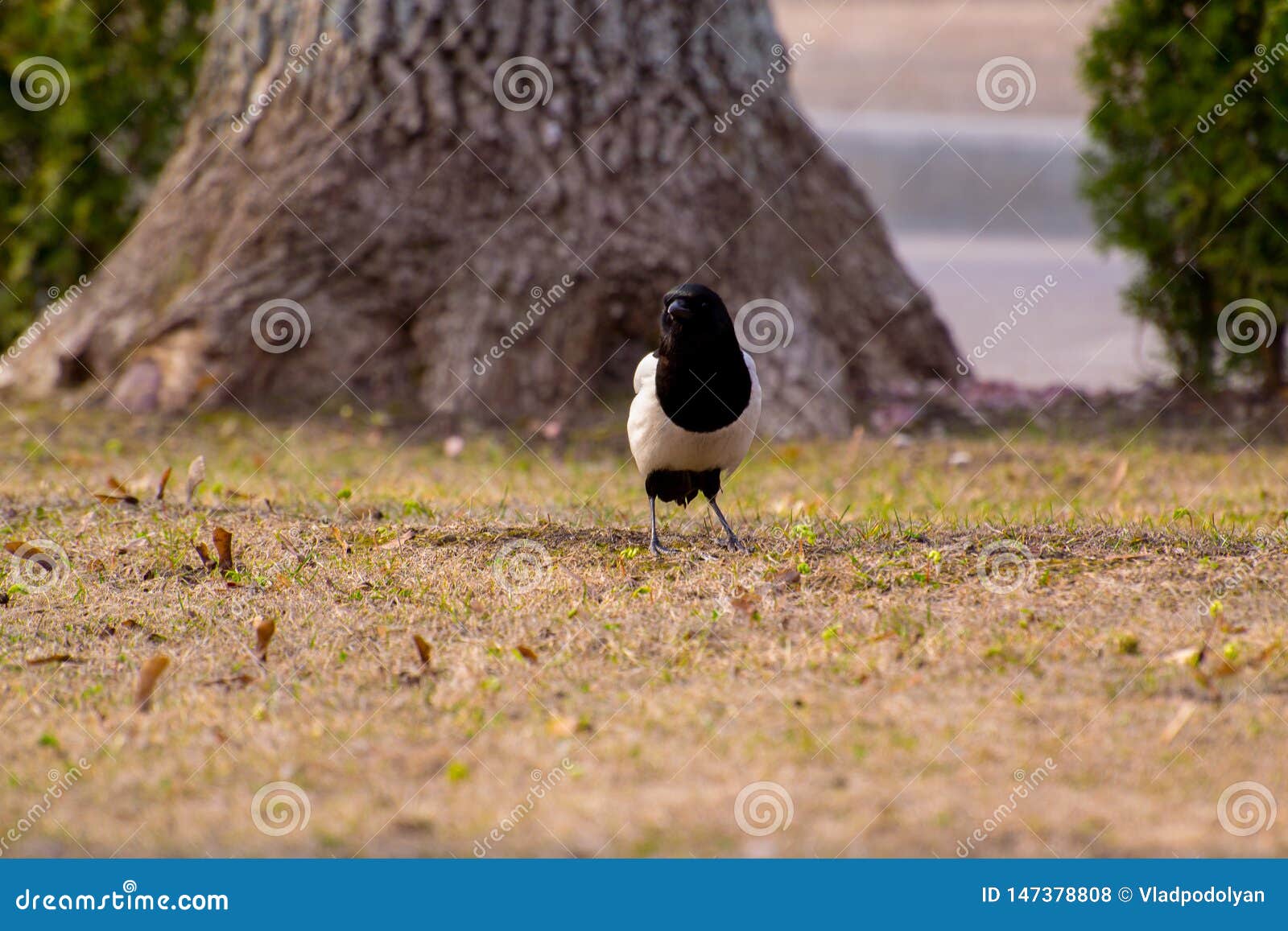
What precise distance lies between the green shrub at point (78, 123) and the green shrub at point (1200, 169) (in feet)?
20.5

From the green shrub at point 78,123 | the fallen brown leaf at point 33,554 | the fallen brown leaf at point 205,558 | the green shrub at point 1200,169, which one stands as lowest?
the fallen brown leaf at point 33,554

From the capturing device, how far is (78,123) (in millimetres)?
8820

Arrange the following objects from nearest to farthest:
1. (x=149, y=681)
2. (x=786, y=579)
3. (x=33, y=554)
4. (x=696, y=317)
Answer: (x=149, y=681), (x=786, y=579), (x=696, y=317), (x=33, y=554)

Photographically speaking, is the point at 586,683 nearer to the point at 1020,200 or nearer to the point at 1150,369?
the point at 1150,369

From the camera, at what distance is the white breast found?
4688 mm

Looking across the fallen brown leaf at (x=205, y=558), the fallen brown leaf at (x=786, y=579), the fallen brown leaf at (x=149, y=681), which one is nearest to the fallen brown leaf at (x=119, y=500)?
the fallen brown leaf at (x=205, y=558)

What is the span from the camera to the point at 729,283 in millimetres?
7641

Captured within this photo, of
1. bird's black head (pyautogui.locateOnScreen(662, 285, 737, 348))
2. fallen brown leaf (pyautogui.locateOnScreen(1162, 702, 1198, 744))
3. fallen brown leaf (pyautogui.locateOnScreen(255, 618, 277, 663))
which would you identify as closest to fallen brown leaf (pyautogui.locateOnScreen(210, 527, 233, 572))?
fallen brown leaf (pyautogui.locateOnScreen(255, 618, 277, 663))

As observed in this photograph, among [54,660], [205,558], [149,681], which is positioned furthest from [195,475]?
[149,681]

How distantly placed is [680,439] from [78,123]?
20.2 feet

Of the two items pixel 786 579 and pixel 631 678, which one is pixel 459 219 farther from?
pixel 631 678

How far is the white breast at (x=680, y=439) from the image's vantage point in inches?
185

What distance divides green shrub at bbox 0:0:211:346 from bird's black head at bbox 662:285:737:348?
19.8ft

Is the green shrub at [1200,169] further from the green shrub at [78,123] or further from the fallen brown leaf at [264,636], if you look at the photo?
the green shrub at [78,123]
